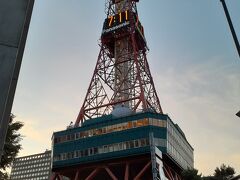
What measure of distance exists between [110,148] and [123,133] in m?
4.68

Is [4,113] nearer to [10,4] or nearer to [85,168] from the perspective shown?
[10,4]

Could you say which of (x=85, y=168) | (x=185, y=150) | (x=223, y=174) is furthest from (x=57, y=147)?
(x=223, y=174)

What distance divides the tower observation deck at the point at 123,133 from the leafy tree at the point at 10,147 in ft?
147

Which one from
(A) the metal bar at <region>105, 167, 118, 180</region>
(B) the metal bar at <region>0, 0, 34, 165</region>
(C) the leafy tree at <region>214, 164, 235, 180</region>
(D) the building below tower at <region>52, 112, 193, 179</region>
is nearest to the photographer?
(B) the metal bar at <region>0, 0, 34, 165</region>

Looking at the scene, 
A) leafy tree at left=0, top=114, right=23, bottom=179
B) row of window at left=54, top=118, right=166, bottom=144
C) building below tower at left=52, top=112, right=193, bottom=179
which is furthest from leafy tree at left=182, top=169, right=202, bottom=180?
leafy tree at left=0, top=114, right=23, bottom=179

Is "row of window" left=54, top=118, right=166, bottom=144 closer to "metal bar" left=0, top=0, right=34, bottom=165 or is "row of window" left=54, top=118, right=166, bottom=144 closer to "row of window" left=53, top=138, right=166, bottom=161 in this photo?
"row of window" left=53, top=138, right=166, bottom=161

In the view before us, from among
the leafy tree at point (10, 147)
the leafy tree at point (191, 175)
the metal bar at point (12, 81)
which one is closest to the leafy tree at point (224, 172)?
the leafy tree at point (191, 175)

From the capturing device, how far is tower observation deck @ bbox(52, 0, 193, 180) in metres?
82.6

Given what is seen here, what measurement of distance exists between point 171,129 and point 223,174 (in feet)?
87.7

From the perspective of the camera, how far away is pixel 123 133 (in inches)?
3327

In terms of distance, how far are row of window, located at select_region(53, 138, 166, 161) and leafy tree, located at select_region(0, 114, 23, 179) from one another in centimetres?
5516

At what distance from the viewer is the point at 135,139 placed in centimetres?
8219

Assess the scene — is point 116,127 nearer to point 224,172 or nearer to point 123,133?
point 123,133

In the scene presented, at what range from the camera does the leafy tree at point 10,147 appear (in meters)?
26.9
